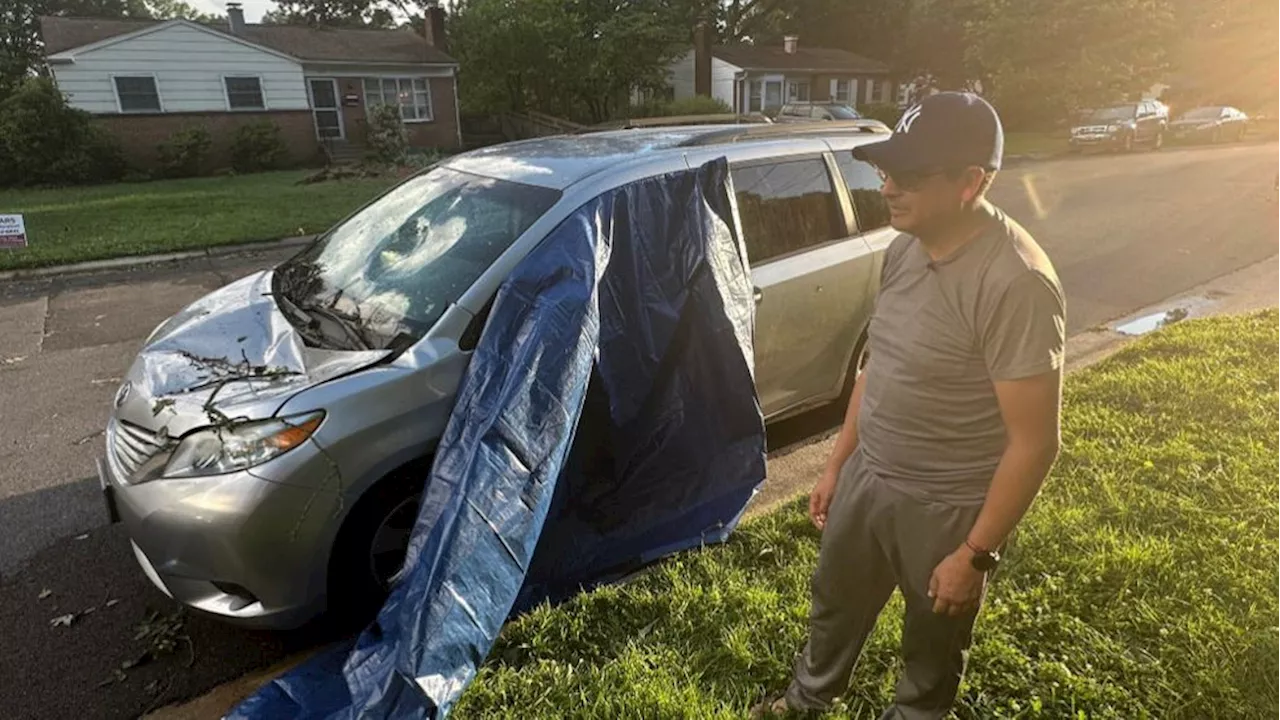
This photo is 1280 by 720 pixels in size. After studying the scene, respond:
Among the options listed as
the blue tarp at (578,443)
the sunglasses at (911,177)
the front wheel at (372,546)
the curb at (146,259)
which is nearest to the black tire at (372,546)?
the front wheel at (372,546)

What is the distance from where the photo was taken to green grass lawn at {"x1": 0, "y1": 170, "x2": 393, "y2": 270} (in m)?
9.95

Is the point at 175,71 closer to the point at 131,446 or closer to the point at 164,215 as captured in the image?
the point at 164,215

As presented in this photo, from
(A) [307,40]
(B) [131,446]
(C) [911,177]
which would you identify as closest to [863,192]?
(C) [911,177]

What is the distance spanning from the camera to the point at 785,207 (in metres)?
4.11

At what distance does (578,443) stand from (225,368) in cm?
138

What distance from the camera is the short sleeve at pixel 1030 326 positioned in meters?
1.55

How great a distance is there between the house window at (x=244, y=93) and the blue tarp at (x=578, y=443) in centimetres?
2365

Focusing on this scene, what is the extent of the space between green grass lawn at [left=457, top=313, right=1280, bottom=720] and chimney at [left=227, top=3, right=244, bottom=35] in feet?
87.1

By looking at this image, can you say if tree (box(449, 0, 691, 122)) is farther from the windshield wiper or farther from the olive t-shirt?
the olive t-shirt

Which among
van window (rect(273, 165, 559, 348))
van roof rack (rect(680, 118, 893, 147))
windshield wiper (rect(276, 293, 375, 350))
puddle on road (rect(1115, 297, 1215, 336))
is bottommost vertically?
puddle on road (rect(1115, 297, 1215, 336))

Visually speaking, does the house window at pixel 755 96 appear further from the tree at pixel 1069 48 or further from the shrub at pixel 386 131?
the shrub at pixel 386 131

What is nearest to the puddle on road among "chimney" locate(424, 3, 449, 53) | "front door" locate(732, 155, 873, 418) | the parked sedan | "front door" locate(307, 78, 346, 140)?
"front door" locate(732, 155, 873, 418)

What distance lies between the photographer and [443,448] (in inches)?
104

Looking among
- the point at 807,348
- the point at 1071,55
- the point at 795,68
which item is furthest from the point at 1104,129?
the point at 807,348
